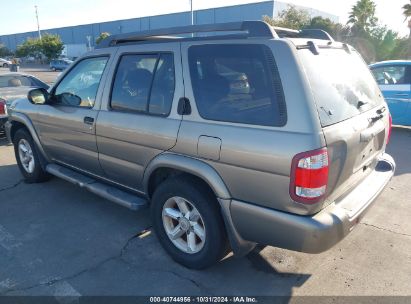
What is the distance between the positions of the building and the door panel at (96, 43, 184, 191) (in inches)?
1659

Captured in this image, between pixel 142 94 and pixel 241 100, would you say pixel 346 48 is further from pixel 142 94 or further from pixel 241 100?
pixel 142 94

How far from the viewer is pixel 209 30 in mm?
3027

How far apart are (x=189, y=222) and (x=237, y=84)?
1236 mm

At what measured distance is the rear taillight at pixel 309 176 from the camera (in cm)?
229

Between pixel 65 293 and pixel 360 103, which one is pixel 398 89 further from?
pixel 65 293

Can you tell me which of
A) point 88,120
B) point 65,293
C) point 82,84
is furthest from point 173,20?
point 65,293

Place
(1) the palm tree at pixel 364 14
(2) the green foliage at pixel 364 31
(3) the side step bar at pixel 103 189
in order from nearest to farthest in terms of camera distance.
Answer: (3) the side step bar at pixel 103 189, (2) the green foliage at pixel 364 31, (1) the palm tree at pixel 364 14

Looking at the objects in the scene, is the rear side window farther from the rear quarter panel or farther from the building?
the building

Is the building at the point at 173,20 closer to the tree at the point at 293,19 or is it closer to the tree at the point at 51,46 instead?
the tree at the point at 51,46

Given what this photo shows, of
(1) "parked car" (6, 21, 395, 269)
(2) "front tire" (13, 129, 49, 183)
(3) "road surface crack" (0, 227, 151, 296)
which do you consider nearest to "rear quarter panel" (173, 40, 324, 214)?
(1) "parked car" (6, 21, 395, 269)

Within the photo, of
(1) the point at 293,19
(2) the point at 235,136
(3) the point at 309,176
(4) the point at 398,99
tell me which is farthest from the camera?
(1) the point at 293,19

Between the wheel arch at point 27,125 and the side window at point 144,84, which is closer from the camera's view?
the side window at point 144,84

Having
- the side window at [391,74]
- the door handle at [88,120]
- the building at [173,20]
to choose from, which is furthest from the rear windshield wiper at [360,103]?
the building at [173,20]

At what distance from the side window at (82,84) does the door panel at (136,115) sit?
10.4 inches
